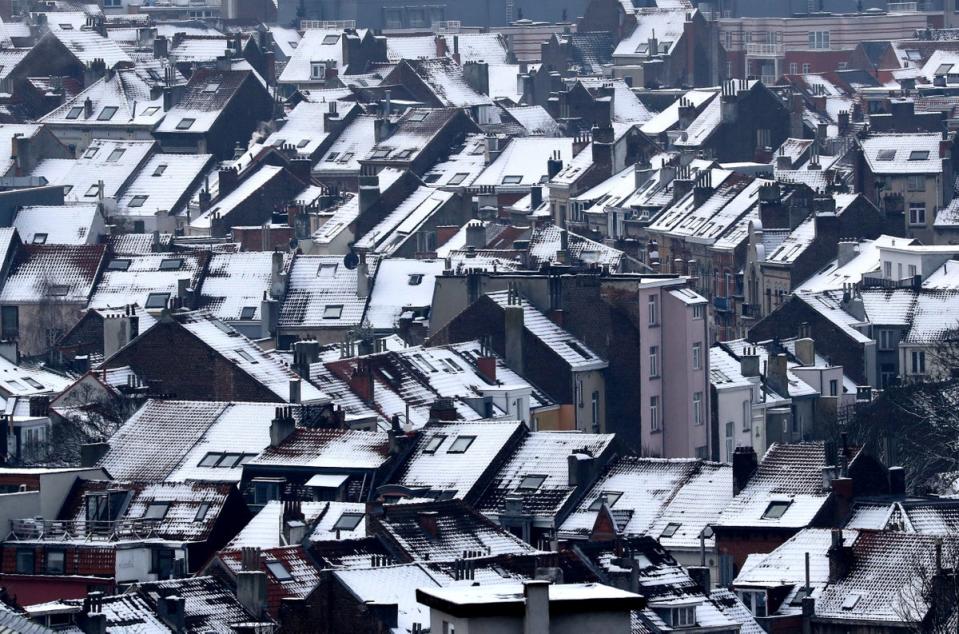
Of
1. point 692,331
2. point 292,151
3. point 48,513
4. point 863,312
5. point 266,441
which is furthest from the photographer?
point 292,151

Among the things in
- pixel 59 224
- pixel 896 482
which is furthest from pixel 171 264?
pixel 896 482

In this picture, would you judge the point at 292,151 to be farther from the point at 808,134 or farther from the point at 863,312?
the point at 863,312

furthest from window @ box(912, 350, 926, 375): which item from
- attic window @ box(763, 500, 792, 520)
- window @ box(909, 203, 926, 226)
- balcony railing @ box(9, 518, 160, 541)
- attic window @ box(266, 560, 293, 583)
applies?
attic window @ box(266, 560, 293, 583)

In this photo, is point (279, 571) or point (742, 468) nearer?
point (279, 571)

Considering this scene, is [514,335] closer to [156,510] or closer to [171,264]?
[156,510]

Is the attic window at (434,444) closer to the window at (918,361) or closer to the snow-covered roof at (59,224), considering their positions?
the window at (918,361)

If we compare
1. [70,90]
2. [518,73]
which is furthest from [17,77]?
[518,73]
